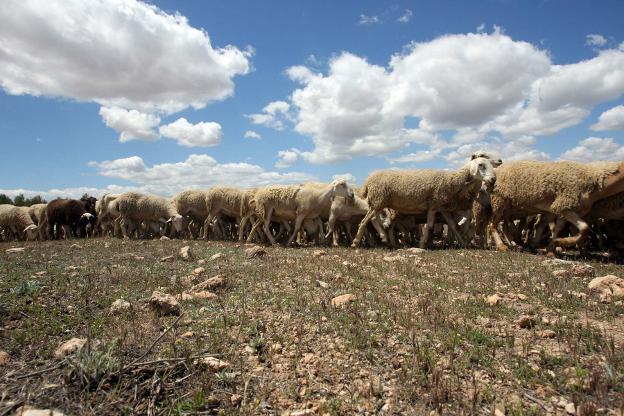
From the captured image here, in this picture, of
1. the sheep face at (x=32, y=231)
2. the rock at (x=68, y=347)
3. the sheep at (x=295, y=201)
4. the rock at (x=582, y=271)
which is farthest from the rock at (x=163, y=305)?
the sheep face at (x=32, y=231)

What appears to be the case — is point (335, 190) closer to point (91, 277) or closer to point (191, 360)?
point (91, 277)

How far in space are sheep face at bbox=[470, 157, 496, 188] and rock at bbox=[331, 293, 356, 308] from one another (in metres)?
8.28

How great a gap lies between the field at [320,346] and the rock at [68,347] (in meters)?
0.11

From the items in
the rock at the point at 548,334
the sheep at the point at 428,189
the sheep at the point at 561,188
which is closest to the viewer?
the rock at the point at 548,334

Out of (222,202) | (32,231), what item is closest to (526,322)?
(222,202)

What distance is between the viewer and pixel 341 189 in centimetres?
1514

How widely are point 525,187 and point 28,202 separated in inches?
2060

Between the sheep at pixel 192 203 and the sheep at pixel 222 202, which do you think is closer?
the sheep at pixel 222 202

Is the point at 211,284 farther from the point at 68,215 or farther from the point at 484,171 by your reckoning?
the point at 68,215

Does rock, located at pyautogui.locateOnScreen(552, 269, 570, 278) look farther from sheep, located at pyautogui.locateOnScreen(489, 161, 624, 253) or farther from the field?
sheep, located at pyautogui.locateOnScreen(489, 161, 624, 253)

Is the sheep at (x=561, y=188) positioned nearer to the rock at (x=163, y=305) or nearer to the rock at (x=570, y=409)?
the rock at (x=570, y=409)

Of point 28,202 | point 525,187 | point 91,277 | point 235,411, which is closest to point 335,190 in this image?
point 525,187

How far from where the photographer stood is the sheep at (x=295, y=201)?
50.3ft

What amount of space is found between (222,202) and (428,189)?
10758 mm
